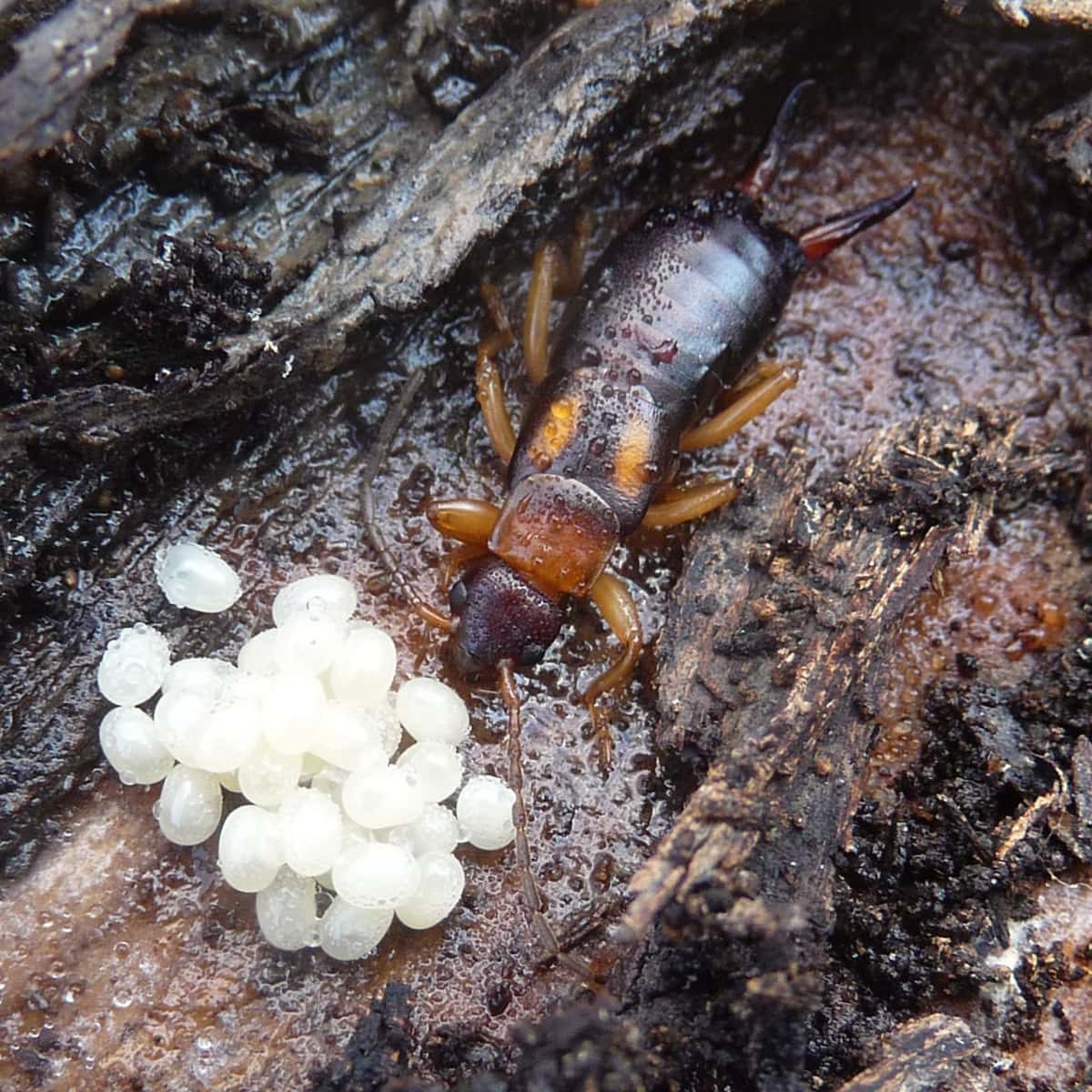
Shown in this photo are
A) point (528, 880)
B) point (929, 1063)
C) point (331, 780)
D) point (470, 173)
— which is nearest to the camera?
point (929, 1063)

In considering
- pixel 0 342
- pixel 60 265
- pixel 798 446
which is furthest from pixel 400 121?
pixel 798 446

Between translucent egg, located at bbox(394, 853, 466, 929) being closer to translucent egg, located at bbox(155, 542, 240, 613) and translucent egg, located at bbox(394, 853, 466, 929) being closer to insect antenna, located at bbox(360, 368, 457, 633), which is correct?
insect antenna, located at bbox(360, 368, 457, 633)

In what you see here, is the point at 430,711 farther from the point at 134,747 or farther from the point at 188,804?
the point at 134,747

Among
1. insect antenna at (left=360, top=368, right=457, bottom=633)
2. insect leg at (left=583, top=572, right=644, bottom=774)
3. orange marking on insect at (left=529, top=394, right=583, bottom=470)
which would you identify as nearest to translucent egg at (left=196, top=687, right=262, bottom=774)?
insect antenna at (left=360, top=368, right=457, bottom=633)

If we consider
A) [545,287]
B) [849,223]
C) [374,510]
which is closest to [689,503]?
[545,287]

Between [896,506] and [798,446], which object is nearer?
[896,506]

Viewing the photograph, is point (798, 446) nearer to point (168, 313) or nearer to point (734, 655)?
point (734, 655)

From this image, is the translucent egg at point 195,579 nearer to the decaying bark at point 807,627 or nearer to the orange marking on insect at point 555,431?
the orange marking on insect at point 555,431
